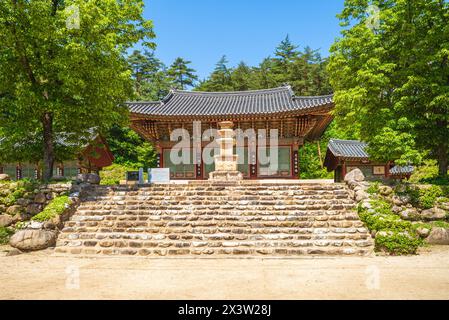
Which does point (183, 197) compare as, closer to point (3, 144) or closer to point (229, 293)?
point (3, 144)

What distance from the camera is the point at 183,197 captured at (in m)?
13.3

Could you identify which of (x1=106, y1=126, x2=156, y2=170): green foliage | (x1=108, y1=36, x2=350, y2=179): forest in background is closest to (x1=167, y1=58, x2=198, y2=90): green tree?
(x1=108, y1=36, x2=350, y2=179): forest in background

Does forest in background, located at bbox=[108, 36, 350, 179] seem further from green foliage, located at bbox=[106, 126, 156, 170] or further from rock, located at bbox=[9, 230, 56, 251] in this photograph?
rock, located at bbox=[9, 230, 56, 251]

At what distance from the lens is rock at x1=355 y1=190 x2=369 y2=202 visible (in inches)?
480

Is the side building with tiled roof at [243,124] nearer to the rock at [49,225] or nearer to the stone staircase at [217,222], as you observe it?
the stone staircase at [217,222]

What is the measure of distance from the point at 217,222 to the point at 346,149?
65.0 feet

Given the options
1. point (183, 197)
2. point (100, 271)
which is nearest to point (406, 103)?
point (183, 197)

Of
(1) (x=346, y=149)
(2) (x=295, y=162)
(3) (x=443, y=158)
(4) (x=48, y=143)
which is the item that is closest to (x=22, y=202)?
(4) (x=48, y=143)

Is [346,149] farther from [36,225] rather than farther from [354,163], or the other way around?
[36,225]

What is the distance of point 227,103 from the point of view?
25.6 m

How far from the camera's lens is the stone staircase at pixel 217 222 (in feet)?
33.6

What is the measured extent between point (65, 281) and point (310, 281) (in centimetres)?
470

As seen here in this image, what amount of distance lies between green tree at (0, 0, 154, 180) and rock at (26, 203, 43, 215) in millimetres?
1329

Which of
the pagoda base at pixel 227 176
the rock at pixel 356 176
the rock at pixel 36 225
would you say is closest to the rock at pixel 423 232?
the rock at pixel 356 176
